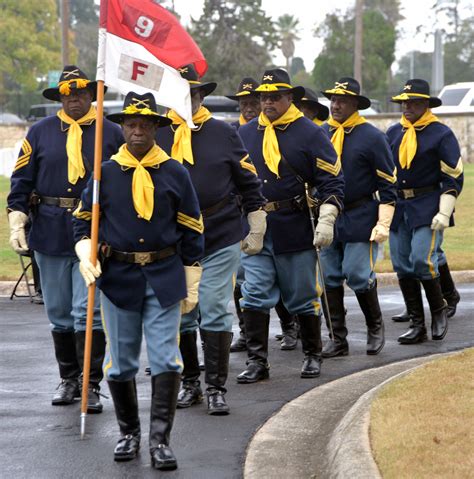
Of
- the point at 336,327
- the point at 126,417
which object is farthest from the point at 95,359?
the point at 336,327

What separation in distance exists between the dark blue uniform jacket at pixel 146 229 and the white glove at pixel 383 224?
3.27 meters

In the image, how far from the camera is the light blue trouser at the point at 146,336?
6770 millimetres

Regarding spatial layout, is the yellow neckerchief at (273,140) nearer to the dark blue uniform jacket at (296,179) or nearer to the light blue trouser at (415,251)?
the dark blue uniform jacket at (296,179)

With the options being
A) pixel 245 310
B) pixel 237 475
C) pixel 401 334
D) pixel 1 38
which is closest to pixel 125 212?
pixel 237 475

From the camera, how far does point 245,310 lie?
30.0ft

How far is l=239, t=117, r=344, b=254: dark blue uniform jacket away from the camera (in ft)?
29.9

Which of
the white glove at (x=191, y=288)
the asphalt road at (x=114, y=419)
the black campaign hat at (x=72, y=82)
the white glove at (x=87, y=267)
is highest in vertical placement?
the black campaign hat at (x=72, y=82)

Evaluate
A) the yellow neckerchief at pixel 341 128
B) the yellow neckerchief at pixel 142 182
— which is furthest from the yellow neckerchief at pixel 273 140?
the yellow neckerchief at pixel 142 182

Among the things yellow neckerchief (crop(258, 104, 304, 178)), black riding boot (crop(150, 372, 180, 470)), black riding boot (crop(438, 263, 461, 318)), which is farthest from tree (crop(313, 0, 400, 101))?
black riding boot (crop(150, 372, 180, 470))

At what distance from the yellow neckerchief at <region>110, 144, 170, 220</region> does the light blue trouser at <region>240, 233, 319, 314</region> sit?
242 centimetres

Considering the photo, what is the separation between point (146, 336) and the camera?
269 inches

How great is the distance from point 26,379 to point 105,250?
2.62 m

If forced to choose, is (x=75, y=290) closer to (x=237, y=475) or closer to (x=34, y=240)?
(x=34, y=240)

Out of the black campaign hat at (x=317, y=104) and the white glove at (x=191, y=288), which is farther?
the black campaign hat at (x=317, y=104)
